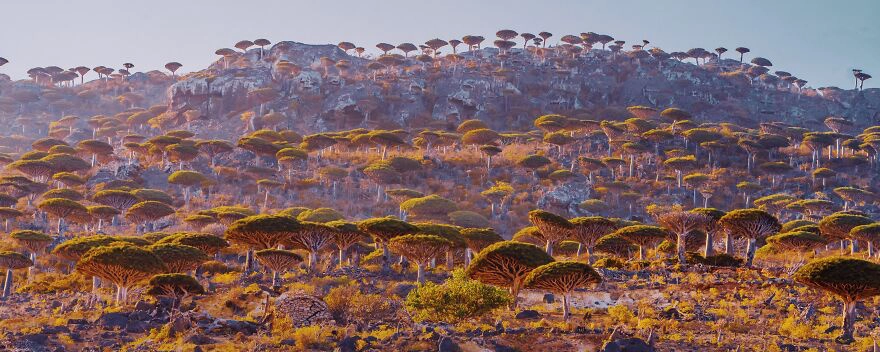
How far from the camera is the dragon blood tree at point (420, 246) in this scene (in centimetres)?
3934

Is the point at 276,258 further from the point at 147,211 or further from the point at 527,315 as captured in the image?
the point at 147,211

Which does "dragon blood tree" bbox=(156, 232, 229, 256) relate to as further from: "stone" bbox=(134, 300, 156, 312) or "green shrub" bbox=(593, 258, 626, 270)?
"green shrub" bbox=(593, 258, 626, 270)

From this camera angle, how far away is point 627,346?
1075 inches

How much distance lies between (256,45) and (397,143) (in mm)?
85213

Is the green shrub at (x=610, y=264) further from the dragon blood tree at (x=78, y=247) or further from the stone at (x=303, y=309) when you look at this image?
the dragon blood tree at (x=78, y=247)

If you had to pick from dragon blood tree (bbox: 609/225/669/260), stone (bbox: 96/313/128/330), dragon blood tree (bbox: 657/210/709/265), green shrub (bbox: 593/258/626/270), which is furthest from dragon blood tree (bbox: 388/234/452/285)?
stone (bbox: 96/313/128/330)

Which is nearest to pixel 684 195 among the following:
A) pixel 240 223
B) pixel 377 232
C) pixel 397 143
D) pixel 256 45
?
pixel 397 143

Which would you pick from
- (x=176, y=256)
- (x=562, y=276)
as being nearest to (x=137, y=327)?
(x=176, y=256)

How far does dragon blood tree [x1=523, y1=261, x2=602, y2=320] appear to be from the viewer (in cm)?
3194

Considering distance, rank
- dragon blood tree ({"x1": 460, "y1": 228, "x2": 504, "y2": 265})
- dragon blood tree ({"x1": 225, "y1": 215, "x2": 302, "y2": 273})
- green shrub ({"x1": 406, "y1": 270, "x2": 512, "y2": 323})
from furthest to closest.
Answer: dragon blood tree ({"x1": 460, "y1": 228, "x2": 504, "y2": 265})
dragon blood tree ({"x1": 225, "y1": 215, "x2": 302, "y2": 273})
green shrub ({"x1": 406, "y1": 270, "x2": 512, "y2": 323})

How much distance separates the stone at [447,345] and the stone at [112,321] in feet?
48.7

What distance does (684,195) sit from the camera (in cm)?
7838

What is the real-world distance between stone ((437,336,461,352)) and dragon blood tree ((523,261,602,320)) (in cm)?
599

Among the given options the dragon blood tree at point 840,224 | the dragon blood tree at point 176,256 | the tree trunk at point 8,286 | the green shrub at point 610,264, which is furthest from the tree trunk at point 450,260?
the tree trunk at point 8,286
